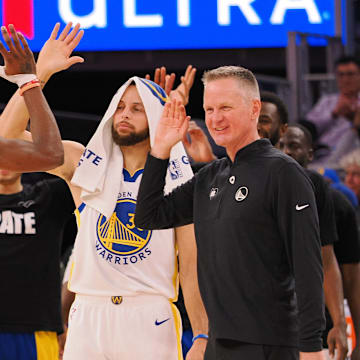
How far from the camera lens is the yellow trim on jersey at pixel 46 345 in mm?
4864

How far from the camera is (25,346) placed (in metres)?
4.84

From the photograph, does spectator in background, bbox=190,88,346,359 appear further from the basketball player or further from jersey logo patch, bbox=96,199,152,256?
jersey logo patch, bbox=96,199,152,256

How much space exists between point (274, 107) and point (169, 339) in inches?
56.9

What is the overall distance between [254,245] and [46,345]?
7.56 ft

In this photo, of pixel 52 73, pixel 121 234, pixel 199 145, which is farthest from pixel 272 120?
pixel 52 73

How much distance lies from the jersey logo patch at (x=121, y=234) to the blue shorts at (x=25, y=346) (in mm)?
1141

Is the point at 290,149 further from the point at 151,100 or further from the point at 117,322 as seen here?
the point at 117,322

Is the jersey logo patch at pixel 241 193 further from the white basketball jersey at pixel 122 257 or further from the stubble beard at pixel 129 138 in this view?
the stubble beard at pixel 129 138

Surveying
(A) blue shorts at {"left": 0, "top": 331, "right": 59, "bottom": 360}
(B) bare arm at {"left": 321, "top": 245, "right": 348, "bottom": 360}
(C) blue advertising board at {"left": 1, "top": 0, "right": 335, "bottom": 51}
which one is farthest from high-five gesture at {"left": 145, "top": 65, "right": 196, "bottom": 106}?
(C) blue advertising board at {"left": 1, "top": 0, "right": 335, "bottom": 51}

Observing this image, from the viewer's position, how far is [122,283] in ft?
13.0

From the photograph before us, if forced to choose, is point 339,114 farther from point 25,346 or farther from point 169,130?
point 169,130

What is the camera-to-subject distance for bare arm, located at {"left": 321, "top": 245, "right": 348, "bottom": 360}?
4590mm

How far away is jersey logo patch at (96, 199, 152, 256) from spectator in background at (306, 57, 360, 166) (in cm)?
605

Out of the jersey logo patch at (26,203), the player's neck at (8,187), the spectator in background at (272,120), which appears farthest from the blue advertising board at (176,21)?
the spectator in background at (272,120)
